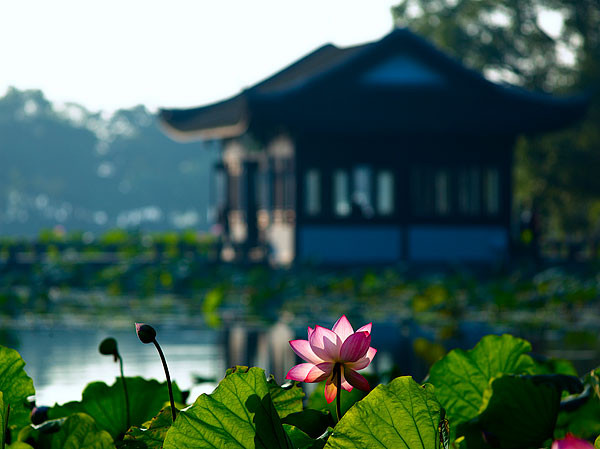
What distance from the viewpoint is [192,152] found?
214 feet

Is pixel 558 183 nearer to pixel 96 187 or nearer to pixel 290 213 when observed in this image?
pixel 290 213

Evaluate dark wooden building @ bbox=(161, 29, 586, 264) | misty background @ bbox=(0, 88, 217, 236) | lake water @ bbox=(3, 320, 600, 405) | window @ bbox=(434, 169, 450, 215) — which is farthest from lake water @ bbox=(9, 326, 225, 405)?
misty background @ bbox=(0, 88, 217, 236)

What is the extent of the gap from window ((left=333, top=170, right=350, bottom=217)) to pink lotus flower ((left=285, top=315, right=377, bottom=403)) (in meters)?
17.5

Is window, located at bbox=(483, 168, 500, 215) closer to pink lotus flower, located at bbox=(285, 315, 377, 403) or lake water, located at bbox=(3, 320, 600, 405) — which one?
lake water, located at bbox=(3, 320, 600, 405)

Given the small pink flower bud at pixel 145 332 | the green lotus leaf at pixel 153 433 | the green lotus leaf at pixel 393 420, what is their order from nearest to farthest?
the green lotus leaf at pixel 393 420 → the small pink flower bud at pixel 145 332 → the green lotus leaf at pixel 153 433

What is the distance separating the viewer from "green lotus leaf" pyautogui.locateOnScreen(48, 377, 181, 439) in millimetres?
1731

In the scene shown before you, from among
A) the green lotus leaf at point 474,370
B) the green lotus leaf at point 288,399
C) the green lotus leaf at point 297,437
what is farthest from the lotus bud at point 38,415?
the green lotus leaf at point 474,370

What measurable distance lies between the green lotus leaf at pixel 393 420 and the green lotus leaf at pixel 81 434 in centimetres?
30

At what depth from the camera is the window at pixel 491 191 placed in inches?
779

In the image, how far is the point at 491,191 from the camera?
19906 millimetres

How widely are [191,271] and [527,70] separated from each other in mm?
16848

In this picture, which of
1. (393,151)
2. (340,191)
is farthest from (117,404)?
(393,151)

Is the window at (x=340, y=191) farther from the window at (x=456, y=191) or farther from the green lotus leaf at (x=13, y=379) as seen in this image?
the green lotus leaf at (x=13, y=379)

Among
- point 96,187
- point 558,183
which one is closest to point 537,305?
point 558,183
